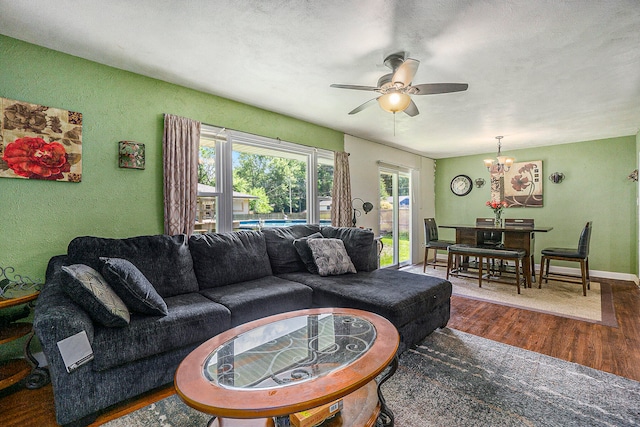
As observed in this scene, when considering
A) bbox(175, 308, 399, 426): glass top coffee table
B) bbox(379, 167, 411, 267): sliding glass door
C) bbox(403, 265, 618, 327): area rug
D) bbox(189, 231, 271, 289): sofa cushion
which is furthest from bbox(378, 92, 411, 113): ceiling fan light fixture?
bbox(379, 167, 411, 267): sliding glass door

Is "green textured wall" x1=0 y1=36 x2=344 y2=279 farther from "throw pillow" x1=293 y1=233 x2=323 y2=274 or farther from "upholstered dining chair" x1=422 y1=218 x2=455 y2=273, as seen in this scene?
"upholstered dining chair" x1=422 y1=218 x2=455 y2=273

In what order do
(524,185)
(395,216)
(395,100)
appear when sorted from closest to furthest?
(395,100), (524,185), (395,216)

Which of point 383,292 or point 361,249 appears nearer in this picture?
point 383,292

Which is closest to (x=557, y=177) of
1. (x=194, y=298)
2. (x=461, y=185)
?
(x=461, y=185)

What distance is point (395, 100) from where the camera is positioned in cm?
245

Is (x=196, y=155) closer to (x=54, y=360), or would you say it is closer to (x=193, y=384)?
(x=54, y=360)

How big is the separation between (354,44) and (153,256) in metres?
2.31

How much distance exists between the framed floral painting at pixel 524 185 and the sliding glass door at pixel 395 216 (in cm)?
196

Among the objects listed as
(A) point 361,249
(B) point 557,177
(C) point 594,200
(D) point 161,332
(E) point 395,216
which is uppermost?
(B) point 557,177

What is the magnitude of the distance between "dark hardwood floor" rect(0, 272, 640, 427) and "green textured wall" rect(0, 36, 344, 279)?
0.96m

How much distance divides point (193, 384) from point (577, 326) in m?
3.60

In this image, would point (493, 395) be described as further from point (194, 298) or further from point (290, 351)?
point (194, 298)

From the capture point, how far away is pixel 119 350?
5.54ft

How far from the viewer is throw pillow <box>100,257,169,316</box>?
74.4 inches
